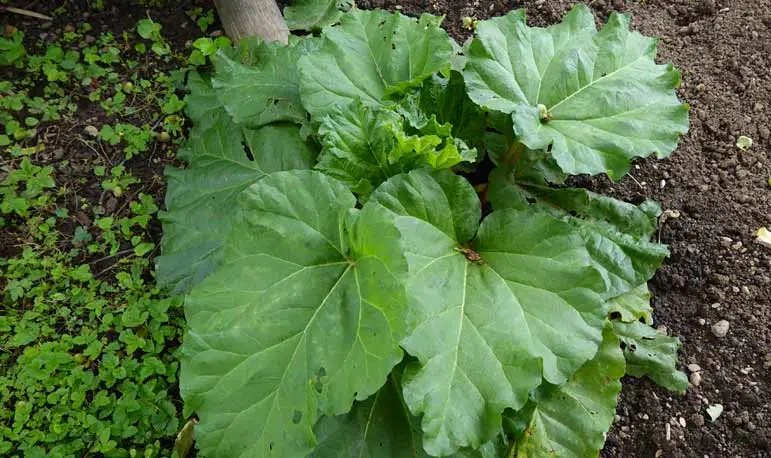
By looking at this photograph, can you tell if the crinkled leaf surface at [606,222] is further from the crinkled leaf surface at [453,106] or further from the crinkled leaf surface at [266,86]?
the crinkled leaf surface at [266,86]

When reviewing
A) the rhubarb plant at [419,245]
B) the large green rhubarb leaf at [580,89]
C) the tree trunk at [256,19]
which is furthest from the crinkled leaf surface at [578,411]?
the tree trunk at [256,19]

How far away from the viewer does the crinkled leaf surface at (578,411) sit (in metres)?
2.05

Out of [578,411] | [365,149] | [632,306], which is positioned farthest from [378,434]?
[632,306]

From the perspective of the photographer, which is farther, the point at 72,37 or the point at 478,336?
the point at 72,37

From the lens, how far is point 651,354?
7.50 feet

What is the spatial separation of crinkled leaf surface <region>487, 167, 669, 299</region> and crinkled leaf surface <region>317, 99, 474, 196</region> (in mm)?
329

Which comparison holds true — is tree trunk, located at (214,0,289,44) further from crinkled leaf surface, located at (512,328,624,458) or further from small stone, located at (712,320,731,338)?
small stone, located at (712,320,731,338)

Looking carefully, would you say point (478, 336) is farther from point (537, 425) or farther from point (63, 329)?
point (63, 329)

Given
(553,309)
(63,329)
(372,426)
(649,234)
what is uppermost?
(553,309)

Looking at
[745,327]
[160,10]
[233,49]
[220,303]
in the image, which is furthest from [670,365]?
[160,10]

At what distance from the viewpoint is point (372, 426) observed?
197cm

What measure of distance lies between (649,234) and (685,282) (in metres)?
0.24

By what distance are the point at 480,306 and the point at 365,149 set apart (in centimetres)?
58

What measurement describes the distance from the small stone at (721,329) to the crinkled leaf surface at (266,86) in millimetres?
1590
